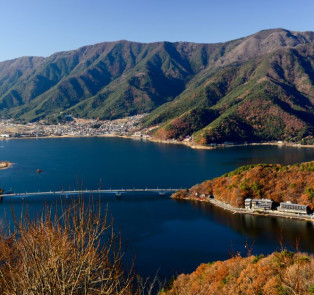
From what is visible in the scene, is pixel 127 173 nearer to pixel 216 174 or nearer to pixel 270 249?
pixel 216 174

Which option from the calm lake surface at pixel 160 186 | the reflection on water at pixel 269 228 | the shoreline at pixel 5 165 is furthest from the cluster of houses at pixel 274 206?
the shoreline at pixel 5 165

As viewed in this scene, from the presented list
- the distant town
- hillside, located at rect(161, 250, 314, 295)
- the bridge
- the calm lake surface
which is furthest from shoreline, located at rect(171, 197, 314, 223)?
the distant town

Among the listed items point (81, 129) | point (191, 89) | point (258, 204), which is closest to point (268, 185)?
point (258, 204)

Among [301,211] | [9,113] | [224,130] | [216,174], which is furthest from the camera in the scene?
[9,113]

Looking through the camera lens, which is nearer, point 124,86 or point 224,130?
point 224,130

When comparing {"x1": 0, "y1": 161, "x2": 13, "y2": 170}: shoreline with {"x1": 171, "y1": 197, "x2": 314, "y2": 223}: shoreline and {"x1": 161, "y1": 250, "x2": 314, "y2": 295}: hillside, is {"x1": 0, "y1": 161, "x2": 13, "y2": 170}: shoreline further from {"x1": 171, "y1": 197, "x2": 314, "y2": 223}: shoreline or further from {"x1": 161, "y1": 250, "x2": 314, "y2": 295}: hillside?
{"x1": 161, "y1": 250, "x2": 314, "y2": 295}: hillside

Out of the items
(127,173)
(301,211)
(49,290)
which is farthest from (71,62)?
(49,290)

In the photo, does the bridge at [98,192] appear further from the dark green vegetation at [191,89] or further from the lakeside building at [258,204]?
the dark green vegetation at [191,89]
